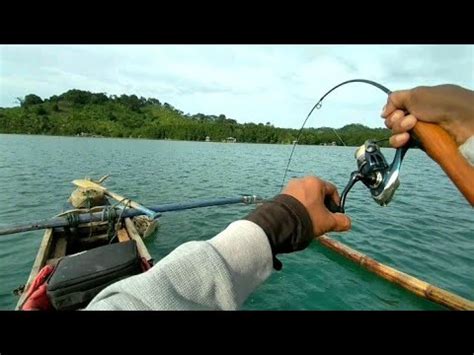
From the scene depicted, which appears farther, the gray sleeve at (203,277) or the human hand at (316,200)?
the human hand at (316,200)

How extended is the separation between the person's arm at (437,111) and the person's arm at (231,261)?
0.63 meters

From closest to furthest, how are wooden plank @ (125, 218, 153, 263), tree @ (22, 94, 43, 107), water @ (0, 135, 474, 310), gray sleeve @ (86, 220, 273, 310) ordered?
gray sleeve @ (86, 220, 273, 310) → wooden plank @ (125, 218, 153, 263) → water @ (0, 135, 474, 310) → tree @ (22, 94, 43, 107)

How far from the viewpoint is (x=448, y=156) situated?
1.46 m

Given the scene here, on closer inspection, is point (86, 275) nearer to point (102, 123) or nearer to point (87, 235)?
point (87, 235)

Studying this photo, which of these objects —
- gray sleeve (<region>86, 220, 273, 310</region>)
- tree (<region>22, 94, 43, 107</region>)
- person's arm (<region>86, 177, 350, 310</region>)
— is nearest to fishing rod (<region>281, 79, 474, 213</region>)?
person's arm (<region>86, 177, 350, 310</region>)

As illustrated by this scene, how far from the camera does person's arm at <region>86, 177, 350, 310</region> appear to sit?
3.01 feet

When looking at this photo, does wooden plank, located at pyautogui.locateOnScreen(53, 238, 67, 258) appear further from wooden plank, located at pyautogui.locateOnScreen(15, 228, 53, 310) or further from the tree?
the tree

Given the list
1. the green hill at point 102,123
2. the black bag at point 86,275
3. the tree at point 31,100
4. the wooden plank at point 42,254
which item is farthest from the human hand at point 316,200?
the tree at point 31,100

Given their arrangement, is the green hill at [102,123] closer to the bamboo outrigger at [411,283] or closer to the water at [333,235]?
the water at [333,235]

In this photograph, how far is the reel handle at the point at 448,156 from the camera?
1.41 metres

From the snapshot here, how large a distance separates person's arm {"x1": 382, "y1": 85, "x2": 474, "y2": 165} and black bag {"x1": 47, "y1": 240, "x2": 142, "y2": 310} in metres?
3.26

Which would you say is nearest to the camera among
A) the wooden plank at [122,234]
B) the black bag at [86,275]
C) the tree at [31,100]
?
the black bag at [86,275]

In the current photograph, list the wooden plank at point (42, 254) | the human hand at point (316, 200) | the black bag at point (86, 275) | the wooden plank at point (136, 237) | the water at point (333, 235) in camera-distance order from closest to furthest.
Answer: the human hand at point (316, 200)
the black bag at point (86, 275)
the wooden plank at point (42, 254)
the wooden plank at point (136, 237)
the water at point (333, 235)
